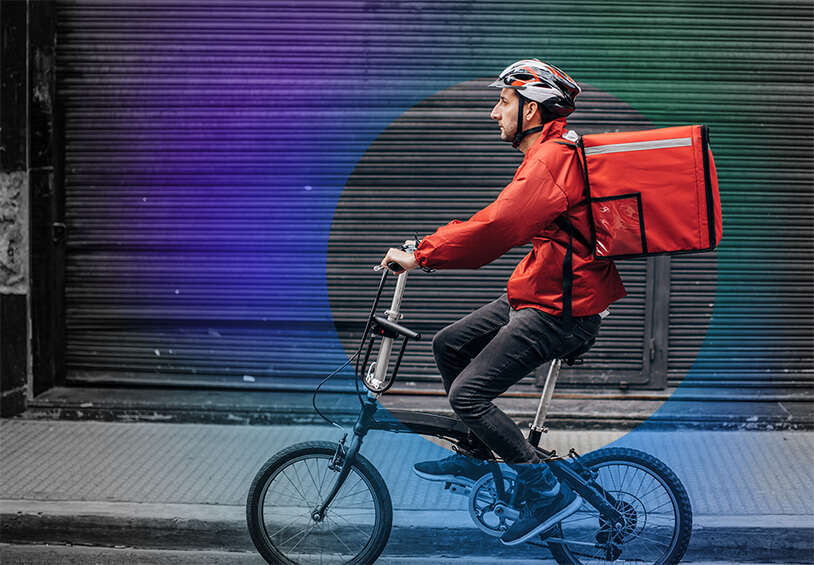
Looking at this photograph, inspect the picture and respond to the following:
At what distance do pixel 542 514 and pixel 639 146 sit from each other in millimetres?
1666

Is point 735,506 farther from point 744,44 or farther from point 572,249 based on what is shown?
point 744,44

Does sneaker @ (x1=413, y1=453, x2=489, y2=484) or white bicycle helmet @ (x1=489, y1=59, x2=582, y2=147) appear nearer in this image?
white bicycle helmet @ (x1=489, y1=59, x2=582, y2=147)

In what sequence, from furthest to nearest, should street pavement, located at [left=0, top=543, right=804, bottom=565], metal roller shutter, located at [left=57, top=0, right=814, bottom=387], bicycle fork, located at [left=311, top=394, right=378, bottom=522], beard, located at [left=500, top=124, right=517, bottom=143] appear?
metal roller shutter, located at [left=57, top=0, right=814, bottom=387] → street pavement, located at [left=0, top=543, right=804, bottom=565] → bicycle fork, located at [left=311, top=394, right=378, bottom=522] → beard, located at [left=500, top=124, right=517, bottom=143]

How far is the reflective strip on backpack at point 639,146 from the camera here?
3252 millimetres

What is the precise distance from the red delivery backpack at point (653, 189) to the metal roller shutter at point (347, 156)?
9.31ft

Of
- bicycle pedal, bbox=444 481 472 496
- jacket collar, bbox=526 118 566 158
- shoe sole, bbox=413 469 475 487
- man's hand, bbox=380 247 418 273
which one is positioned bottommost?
bicycle pedal, bbox=444 481 472 496

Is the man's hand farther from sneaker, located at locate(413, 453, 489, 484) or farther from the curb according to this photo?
the curb

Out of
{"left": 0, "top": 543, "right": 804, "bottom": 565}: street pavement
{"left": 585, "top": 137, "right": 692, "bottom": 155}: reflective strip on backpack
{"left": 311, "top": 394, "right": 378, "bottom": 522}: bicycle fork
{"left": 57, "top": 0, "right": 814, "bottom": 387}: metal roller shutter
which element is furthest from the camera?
{"left": 57, "top": 0, "right": 814, "bottom": 387}: metal roller shutter

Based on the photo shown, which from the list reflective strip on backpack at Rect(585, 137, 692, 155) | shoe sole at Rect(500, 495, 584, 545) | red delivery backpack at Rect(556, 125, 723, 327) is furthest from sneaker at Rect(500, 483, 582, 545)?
reflective strip on backpack at Rect(585, 137, 692, 155)

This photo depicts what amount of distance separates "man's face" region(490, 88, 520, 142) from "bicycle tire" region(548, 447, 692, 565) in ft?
5.01

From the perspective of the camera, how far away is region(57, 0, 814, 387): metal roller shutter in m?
6.07

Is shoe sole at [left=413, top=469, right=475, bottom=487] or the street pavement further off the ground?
shoe sole at [left=413, top=469, right=475, bottom=487]

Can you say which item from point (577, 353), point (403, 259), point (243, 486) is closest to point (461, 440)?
point (577, 353)

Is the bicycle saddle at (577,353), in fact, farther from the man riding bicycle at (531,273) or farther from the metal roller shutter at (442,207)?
the metal roller shutter at (442,207)
